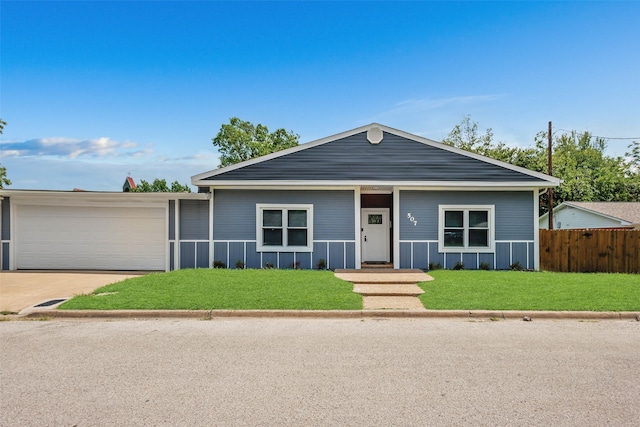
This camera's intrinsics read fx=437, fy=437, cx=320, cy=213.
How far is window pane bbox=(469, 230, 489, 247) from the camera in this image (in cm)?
1449

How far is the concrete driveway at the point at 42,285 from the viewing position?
9062mm

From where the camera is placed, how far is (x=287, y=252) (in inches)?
564

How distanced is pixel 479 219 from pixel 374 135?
4455 millimetres

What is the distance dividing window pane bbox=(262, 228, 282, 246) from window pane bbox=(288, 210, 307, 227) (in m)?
0.49

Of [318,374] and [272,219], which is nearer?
[318,374]

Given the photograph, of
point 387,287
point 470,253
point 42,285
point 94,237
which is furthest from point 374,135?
point 42,285

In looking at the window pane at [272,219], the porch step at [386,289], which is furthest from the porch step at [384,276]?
the window pane at [272,219]

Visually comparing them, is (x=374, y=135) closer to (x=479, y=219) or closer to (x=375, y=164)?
(x=375, y=164)

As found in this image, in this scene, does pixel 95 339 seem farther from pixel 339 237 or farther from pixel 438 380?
pixel 339 237

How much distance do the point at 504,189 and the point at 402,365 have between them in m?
10.8

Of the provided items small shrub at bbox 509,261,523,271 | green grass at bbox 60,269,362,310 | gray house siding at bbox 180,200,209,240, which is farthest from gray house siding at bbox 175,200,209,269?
small shrub at bbox 509,261,523,271

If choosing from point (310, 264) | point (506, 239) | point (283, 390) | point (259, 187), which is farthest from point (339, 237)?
point (283, 390)

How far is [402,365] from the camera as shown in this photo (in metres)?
5.16

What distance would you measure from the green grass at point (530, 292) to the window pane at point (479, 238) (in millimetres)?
2204
